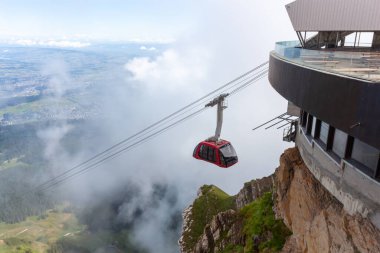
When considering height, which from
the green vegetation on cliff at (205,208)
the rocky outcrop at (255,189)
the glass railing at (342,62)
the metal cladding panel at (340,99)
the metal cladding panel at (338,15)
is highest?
the metal cladding panel at (338,15)

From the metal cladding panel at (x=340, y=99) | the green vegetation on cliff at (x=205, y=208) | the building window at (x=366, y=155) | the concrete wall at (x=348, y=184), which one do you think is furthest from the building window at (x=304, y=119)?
the green vegetation on cliff at (x=205, y=208)

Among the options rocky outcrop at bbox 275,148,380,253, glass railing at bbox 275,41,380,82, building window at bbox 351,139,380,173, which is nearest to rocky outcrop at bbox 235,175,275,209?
rocky outcrop at bbox 275,148,380,253

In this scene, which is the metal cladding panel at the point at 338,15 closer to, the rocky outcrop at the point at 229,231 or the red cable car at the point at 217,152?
the red cable car at the point at 217,152

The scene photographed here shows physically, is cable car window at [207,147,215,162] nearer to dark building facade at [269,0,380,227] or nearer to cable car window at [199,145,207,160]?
cable car window at [199,145,207,160]

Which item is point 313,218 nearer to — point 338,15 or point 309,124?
point 309,124

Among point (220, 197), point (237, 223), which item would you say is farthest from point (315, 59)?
point (220, 197)

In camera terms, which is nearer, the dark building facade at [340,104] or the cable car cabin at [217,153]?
the dark building facade at [340,104]

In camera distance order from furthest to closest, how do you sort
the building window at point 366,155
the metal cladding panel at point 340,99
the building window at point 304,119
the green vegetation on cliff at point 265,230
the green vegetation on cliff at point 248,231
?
the green vegetation on cliff at point 248,231
the green vegetation on cliff at point 265,230
the building window at point 304,119
the building window at point 366,155
the metal cladding panel at point 340,99

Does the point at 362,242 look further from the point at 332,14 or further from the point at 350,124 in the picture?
the point at 332,14
